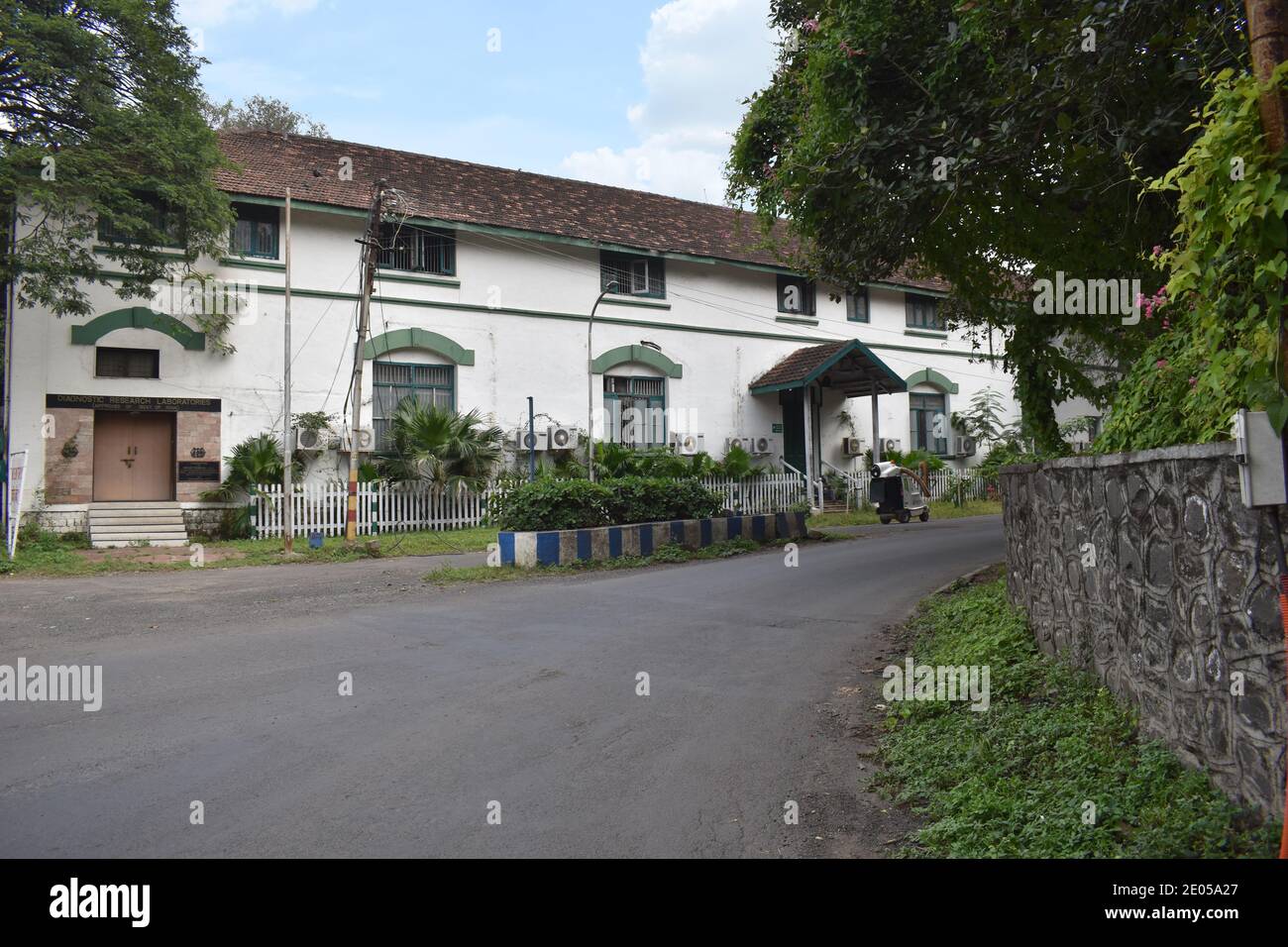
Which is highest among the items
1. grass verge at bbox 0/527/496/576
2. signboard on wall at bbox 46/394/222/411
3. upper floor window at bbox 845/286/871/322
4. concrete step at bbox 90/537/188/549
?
upper floor window at bbox 845/286/871/322

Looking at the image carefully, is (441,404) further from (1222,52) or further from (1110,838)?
(1110,838)

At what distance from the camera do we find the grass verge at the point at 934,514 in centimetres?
2366

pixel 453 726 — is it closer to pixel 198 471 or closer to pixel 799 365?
pixel 198 471

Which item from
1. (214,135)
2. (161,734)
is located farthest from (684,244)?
(161,734)

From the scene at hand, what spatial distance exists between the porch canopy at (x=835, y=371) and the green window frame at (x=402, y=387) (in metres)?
9.54

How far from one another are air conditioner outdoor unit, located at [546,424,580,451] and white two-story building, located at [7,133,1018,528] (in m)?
0.68

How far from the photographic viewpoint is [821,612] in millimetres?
10711

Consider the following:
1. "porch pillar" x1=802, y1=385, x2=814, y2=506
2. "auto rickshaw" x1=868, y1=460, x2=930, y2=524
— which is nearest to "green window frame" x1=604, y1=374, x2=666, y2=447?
"porch pillar" x1=802, y1=385, x2=814, y2=506

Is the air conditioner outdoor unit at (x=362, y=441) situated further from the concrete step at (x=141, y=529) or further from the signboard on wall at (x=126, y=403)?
the concrete step at (x=141, y=529)

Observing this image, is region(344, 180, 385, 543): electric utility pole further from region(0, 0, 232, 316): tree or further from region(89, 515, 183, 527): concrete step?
region(89, 515, 183, 527): concrete step

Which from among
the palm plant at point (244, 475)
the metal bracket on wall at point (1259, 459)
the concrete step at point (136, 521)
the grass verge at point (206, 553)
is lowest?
the grass verge at point (206, 553)

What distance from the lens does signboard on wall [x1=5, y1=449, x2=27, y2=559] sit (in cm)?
1653

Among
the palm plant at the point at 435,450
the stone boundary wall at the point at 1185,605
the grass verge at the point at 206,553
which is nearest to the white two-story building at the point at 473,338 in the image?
the palm plant at the point at 435,450

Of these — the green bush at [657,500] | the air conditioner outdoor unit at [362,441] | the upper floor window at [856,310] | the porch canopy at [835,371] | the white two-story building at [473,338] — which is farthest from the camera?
the upper floor window at [856,310]
